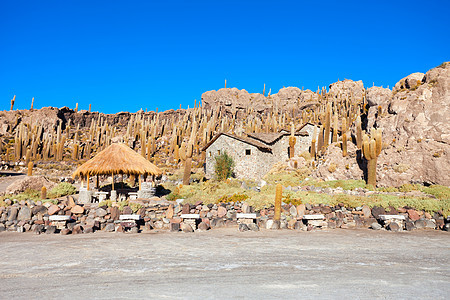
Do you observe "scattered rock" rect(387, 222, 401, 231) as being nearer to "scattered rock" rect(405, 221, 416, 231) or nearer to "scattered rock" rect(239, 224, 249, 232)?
"scattered rock" rect(405, 221, 416, 231)

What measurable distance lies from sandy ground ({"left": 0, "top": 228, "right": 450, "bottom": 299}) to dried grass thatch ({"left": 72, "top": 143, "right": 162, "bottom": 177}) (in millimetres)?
6309

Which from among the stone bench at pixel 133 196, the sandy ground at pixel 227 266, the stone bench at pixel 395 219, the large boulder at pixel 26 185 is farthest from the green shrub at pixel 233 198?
the large boulder at pixel 26 185

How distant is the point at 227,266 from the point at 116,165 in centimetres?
1295

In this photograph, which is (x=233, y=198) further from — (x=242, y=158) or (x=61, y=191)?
(x=242, y=158)

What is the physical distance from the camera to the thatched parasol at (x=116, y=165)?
63.0 ft

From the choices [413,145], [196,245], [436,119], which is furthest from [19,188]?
[436,119]

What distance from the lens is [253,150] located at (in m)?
35.3

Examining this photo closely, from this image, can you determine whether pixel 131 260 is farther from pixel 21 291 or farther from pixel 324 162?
pixel 324 162

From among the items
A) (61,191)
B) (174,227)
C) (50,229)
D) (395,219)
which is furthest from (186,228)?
(61,191)

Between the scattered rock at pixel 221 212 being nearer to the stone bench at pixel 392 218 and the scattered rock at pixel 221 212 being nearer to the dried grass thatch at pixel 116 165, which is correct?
the dried grass thatch at pixel 116 165

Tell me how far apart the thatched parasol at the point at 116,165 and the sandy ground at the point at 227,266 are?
6.31 m

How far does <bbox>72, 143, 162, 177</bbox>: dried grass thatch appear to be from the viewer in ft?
63.0

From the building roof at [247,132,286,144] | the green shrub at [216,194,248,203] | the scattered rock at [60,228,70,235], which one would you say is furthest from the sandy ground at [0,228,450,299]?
the building roof at [247,132,286,144]

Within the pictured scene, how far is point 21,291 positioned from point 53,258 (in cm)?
302
